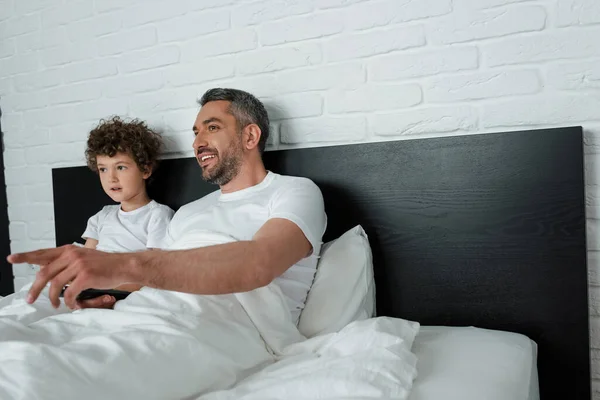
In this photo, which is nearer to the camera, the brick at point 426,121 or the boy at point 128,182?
the brick at point 426,121

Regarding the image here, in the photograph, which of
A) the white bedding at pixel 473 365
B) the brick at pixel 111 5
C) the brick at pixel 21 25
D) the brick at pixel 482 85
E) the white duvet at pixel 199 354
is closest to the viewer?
the white duvet at pixel 199 354

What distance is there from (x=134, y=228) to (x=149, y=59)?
634 mm

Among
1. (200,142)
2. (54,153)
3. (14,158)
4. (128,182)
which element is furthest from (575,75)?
(14,158)

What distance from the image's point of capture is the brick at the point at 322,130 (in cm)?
168

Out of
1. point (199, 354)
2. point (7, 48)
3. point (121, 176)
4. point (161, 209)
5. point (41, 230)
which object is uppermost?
point (7, 48)

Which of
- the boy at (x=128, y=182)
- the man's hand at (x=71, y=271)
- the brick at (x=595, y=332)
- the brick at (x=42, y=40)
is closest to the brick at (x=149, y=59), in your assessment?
the boy at (x=128, y=182)

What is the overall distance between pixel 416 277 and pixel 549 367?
0.40 m

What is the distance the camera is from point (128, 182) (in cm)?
192

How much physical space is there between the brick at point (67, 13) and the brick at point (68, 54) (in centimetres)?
10

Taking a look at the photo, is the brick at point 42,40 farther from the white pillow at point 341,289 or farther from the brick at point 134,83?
the white pillow at point 341,289

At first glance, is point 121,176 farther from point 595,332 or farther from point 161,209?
point 595,332

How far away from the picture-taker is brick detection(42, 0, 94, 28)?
2.18m

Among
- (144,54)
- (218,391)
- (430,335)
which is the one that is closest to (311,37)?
(144,54)

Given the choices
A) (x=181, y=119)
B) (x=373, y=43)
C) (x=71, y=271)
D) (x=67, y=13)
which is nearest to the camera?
(x=71, y=271)
